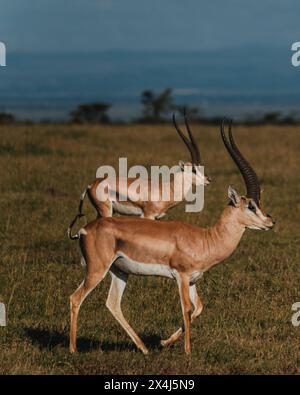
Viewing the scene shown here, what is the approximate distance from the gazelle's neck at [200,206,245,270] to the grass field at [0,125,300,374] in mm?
592

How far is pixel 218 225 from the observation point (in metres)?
6.63

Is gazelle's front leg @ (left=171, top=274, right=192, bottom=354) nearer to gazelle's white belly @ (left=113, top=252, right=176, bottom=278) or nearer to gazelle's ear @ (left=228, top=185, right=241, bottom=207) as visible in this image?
gazelle's white belly @ (left=113, top=252, right=176, bottom=278)

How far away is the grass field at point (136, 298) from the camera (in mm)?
6262

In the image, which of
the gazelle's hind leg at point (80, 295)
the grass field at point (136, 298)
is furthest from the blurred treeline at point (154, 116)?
the gazelle's hind leg at point (80, 295)

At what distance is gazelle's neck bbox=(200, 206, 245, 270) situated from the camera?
6.48m

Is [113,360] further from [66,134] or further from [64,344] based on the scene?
[66,134]

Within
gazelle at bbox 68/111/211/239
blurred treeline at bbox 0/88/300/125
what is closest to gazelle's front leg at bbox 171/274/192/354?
gazelle at bbox 68/111/211/239

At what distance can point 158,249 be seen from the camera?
6.34m

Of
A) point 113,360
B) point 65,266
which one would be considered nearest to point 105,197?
point 65,266

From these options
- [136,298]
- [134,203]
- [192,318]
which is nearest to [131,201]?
[134,203]

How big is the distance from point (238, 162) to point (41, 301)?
78.5 inches

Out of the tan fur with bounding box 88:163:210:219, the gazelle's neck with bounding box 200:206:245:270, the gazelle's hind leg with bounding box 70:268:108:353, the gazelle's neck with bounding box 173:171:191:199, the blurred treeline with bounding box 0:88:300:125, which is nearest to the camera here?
the gazelle's hind leg with bounding box 70:268:108:353

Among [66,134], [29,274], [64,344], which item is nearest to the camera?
[64,344]

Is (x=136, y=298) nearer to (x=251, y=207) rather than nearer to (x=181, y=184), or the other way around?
(x=251, y=207)
